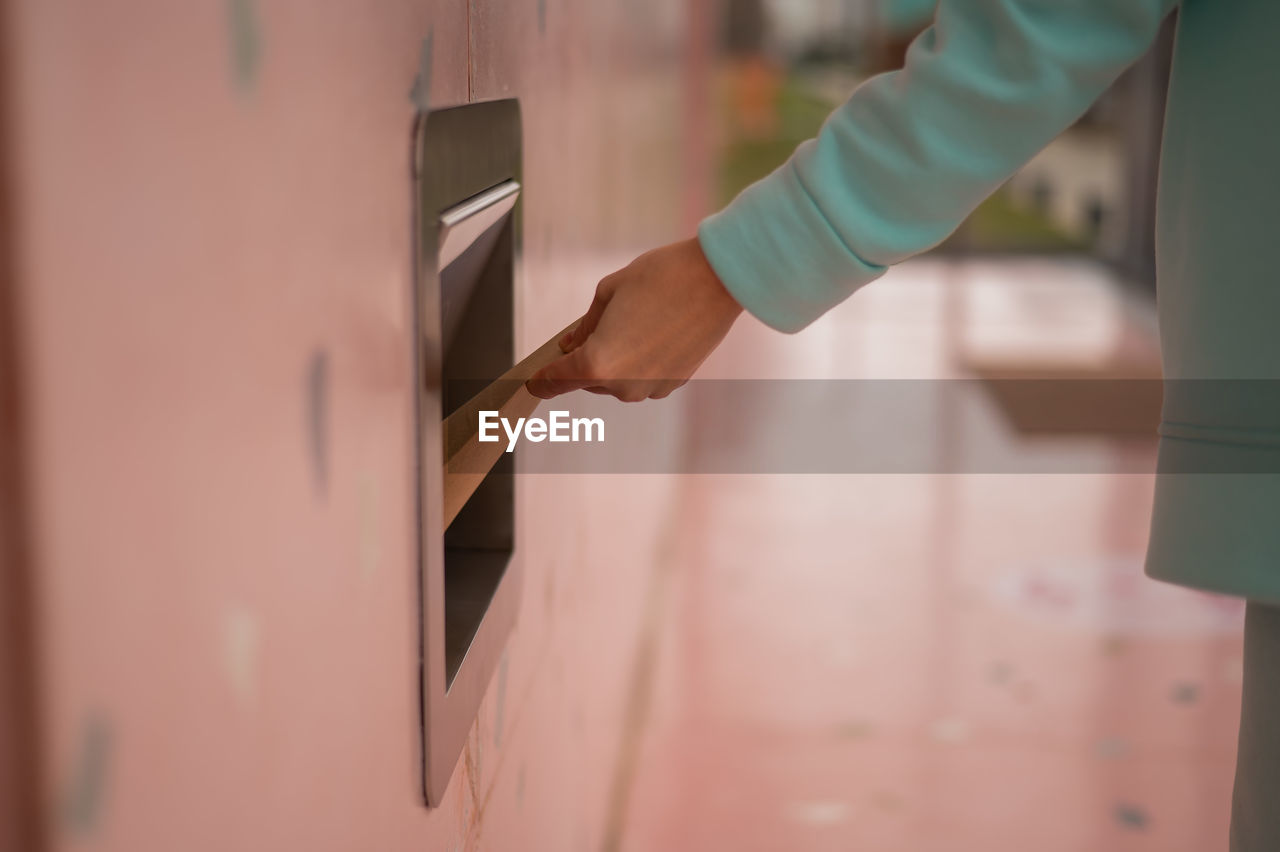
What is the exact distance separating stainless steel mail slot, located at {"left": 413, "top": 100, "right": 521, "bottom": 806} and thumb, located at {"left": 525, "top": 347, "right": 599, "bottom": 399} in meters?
0.05

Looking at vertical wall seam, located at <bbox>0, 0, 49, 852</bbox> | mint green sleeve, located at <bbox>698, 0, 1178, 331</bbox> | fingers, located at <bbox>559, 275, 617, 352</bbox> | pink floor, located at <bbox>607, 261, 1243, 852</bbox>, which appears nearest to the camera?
vertical wall seam, located at <bbox>0, 0, 49, 852</bbox>

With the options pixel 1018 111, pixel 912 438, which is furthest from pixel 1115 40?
pixel 912 438

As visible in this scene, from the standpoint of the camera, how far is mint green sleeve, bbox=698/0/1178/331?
→ 545mm

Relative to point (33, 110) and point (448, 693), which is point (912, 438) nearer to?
point (448, 693)

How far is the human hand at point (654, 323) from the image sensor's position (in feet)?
Result: 2.04

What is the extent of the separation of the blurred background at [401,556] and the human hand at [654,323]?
0.13m

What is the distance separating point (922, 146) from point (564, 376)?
A: 0.22m

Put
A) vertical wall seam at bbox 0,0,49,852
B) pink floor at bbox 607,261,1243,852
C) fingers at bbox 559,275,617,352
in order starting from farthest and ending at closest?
pink floor at bbox 607,261,1243,852, fingers at bbox 559,275,617,352, vertical wall seam at bbox 0,0,49,852

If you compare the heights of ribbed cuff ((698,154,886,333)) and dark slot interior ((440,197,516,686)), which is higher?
ribbed cuff ((698,154,886,333))

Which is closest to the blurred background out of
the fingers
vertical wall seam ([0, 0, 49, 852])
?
vertical wall seam ([0, 0, 49, 852])

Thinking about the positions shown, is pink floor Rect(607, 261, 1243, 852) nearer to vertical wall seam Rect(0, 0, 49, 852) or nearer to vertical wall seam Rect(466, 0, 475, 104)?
vertical wall seam Rect(466, 0, 475, 104)

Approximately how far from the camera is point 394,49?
1.64 feet

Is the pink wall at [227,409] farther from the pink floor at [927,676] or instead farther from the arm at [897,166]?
the pink floor at [927,676]

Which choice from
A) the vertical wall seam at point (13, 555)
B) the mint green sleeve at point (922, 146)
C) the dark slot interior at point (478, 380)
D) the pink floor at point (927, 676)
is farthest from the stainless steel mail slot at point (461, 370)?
the pink floor at point (927, 676)
